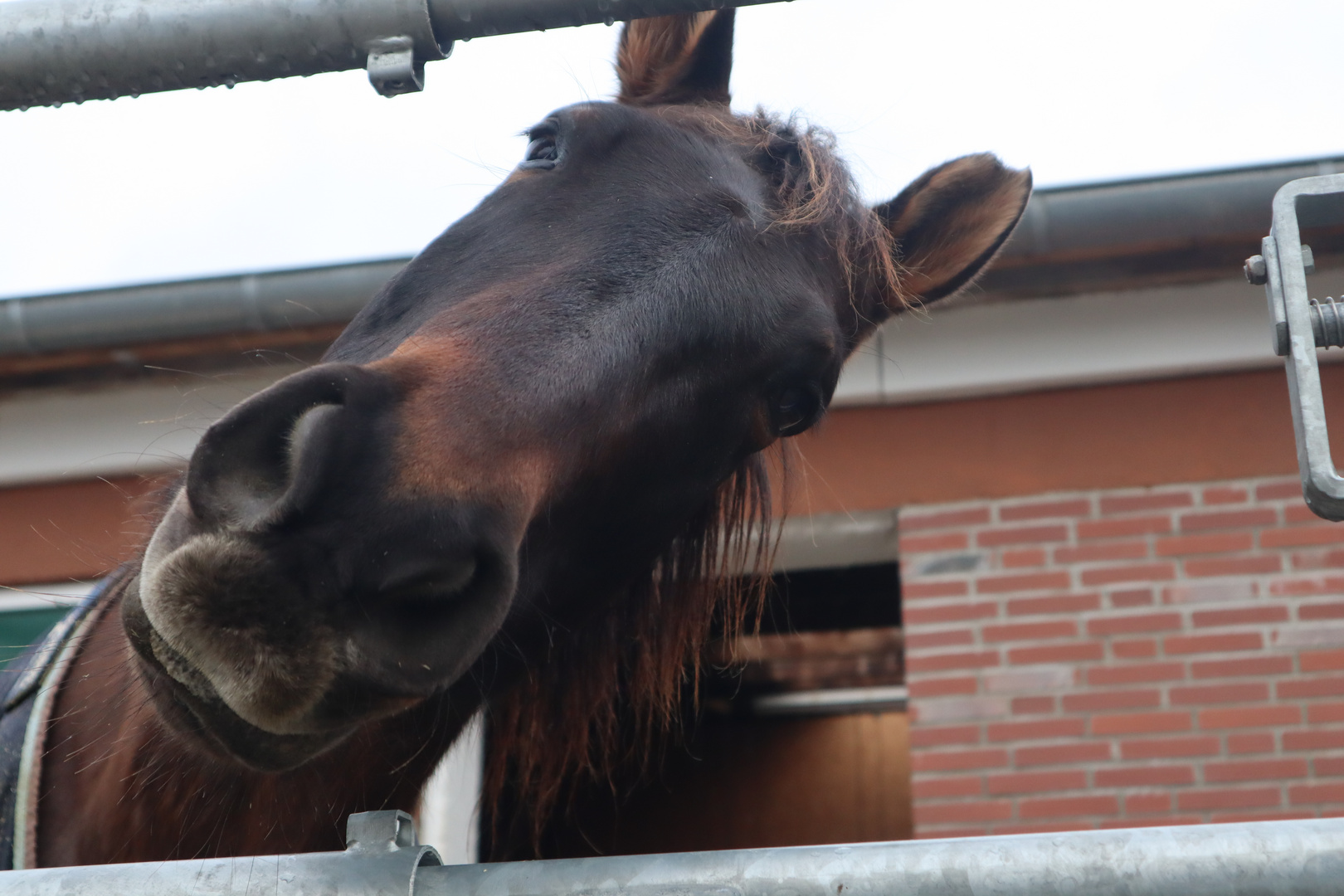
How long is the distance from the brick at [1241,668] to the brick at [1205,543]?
0.35 metres

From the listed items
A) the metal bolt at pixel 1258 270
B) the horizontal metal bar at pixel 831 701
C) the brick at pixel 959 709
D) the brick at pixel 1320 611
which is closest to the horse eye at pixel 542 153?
the metal bolt at pixel 1258 270

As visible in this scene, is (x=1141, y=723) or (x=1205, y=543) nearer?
(x=1141, y=723)

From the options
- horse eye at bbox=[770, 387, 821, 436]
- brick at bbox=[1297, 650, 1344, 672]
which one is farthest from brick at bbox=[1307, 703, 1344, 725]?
horse eye at bbox=[770, 387, 821, 436]

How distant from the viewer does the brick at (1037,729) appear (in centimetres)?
370

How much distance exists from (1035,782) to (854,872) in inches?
121

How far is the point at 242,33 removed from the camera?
1.21 meters

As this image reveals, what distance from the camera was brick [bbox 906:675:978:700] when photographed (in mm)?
3793

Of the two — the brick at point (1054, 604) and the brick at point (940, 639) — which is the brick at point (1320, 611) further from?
the brick at point (940, 639)

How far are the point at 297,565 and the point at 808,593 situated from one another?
4112mm

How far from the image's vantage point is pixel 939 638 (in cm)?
385

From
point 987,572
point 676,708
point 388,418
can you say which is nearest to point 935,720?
point 987,572

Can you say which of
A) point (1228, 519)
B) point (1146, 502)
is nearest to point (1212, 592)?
point (1228, 519)

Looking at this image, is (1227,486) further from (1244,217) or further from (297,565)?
(297,565)

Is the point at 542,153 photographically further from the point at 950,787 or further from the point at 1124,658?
the point at 1124,658
